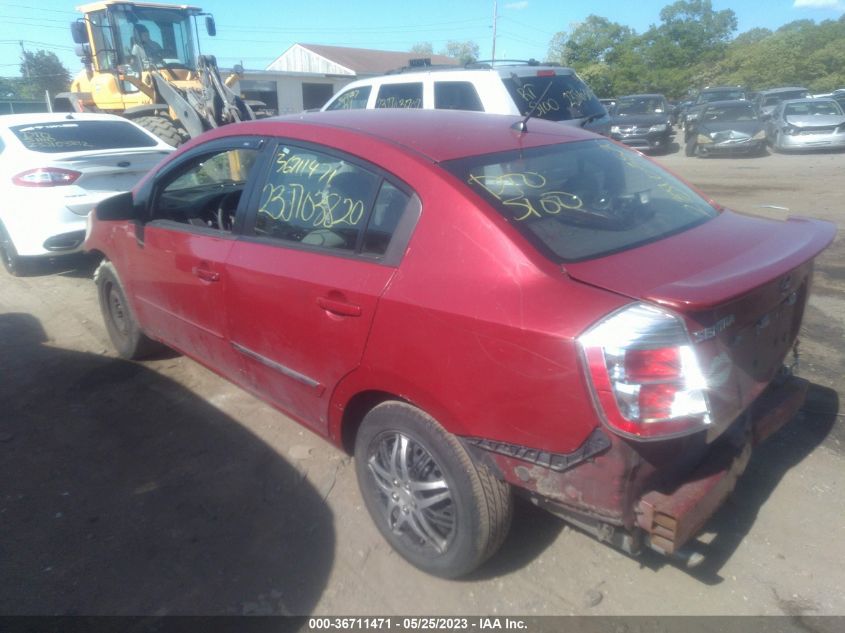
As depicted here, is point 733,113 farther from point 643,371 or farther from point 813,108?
point 643,371

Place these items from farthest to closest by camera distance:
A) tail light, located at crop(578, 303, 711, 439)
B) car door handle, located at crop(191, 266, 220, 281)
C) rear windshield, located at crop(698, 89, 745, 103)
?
rear windshield, located at crop(698, 89, 745, 103)
car door handle, located at crop(191, 266, 220, 281)
tail light, located at crop(578, 303, 711, 439)

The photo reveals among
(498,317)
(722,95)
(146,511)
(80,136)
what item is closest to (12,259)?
(80,136)

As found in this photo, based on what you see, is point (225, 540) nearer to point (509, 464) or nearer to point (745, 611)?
point (509, 464)

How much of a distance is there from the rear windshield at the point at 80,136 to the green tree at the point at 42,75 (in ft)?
172

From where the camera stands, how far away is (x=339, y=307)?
273 centimetres

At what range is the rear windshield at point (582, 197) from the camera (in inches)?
98.7

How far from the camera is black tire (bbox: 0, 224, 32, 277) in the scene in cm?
694

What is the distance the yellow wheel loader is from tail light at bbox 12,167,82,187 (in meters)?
3.73

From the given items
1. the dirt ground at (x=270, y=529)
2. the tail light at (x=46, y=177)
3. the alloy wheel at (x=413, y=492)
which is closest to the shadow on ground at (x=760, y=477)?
the dirt ground at (x=270, y=529)

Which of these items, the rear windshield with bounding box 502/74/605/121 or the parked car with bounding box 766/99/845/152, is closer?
the rear windshield with bounding box 502/74/605/121

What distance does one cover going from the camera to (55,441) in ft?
12.9

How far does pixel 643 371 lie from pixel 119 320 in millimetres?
4132

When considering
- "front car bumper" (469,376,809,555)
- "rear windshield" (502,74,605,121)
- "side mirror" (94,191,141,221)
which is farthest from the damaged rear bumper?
"rear windshield" (502,74,605,121)

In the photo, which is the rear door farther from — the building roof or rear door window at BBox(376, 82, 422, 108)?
the building roof
